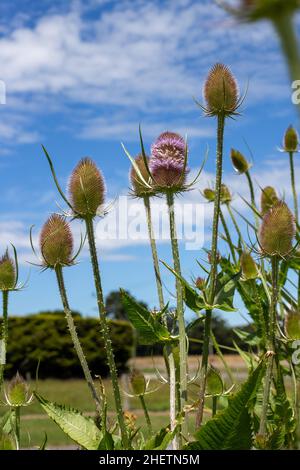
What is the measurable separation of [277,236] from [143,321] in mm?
396

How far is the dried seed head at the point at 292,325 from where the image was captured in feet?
6.95

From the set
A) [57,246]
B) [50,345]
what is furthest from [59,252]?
[50,345]

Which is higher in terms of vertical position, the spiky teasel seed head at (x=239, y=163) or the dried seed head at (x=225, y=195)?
the spiky teasel seed head at (x=239, y=163)

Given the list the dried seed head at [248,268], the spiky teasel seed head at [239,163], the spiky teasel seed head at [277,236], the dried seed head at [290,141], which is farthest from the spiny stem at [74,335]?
the dried seed head at [290,141]

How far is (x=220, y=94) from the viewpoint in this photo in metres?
1.74

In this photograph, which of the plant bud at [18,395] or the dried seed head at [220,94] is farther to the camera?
the plant bud at [18,395]

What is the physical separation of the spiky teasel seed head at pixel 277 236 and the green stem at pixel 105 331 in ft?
1.39

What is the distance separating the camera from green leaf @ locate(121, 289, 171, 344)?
63.4 inches

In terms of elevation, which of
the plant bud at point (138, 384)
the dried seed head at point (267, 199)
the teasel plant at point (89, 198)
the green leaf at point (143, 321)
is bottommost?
the plant bud at point (138, 384)

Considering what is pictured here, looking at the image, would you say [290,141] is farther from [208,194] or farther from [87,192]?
[87,192]

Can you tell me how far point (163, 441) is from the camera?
139 centimetres

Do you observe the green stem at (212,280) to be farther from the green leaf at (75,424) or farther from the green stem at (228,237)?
the green stem at (228,237)
